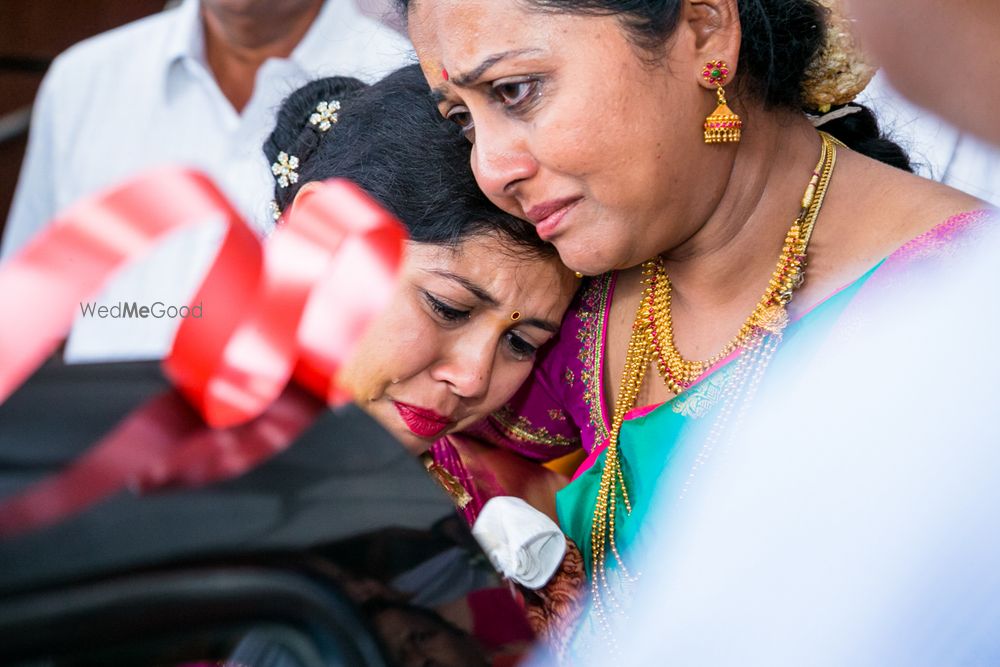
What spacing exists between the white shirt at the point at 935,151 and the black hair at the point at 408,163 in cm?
51

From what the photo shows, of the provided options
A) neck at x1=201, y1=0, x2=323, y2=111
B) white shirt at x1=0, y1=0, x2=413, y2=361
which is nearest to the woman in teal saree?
white shirt at x1=0, y1=0, x2=413, y2=361

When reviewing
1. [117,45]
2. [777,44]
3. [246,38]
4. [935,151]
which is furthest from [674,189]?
[117,45]

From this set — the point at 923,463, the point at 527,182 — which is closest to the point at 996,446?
the point at 923,463

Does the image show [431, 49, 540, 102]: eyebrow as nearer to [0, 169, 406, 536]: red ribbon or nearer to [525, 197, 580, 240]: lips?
[525, 197, 580, 240]: lips

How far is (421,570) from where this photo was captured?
40 centimetres

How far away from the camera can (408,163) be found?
3.91 feet

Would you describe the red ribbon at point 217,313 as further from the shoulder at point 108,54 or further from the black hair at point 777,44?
the shoulder at point 108,54

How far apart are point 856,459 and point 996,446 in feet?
0.21

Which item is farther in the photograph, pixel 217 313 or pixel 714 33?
pixel 714 33

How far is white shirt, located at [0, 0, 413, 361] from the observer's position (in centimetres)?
226

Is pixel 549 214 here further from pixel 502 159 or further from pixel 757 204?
pixel 757 204

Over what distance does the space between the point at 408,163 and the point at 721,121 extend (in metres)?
0.37

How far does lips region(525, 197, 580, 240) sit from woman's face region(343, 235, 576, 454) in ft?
0.39

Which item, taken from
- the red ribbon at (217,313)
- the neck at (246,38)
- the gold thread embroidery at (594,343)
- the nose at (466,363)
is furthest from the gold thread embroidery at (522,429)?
the neck at (246,38)
